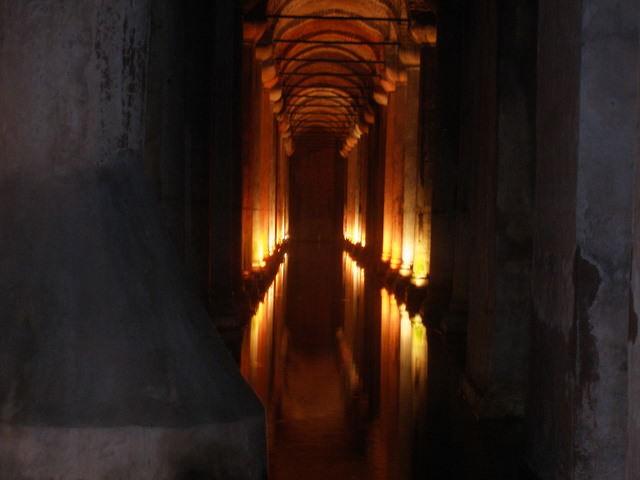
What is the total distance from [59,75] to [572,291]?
2.58m

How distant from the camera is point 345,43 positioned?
18109mm

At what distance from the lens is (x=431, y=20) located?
12422 millimetres

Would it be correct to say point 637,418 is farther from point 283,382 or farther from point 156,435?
point 283,382

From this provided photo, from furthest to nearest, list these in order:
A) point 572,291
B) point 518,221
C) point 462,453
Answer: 1. point 518,221
2. point 462,453
3. point 572,291

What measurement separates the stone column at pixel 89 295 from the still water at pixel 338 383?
1305 mm

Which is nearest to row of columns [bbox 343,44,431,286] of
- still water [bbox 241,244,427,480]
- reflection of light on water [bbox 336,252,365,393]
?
reflection of light on water [bbox 336,252,365,393]

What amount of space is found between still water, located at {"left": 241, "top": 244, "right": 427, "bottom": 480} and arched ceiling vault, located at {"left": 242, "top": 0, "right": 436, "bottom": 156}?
4.31m

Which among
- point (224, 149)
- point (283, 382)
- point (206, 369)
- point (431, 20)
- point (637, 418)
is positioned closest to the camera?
point (637, 418)

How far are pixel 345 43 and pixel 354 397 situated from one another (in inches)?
502

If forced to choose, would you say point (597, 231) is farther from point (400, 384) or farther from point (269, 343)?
point (269, 343)

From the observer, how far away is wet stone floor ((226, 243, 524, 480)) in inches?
190

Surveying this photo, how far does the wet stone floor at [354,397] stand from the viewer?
Result: 15.8 ft

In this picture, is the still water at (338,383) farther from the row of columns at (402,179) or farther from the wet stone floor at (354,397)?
the row of columns at (402,179)

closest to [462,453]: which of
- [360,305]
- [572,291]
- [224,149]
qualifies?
[572,291]
